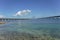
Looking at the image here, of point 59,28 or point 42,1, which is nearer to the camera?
point 42,1

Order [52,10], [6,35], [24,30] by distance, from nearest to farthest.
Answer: [52,10]
[6,35]
[24,30]

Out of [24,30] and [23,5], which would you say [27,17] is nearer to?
[23,5]

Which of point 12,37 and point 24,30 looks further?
point 24,30

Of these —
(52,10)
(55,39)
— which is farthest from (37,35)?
(52,10)

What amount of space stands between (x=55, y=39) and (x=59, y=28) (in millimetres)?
766

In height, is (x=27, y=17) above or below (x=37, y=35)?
above

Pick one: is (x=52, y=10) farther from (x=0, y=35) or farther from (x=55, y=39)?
(x=0, y=35)

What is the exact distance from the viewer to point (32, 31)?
724 cm

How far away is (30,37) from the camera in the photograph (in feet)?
21.7

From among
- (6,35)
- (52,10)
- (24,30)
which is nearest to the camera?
(52,10)

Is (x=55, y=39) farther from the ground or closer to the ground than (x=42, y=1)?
closer to the ground

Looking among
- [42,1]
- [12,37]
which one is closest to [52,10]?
[42,1]

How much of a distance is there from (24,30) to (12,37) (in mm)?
1225

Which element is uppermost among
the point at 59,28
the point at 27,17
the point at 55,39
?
the point at 27,17
